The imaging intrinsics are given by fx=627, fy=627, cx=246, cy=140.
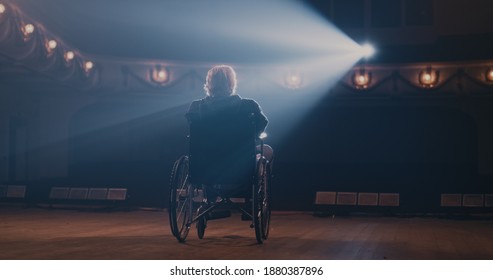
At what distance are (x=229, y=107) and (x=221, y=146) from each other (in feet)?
0.83

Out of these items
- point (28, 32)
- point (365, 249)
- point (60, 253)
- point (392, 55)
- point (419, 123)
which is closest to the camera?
point (60, 253)

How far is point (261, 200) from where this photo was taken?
155 inches

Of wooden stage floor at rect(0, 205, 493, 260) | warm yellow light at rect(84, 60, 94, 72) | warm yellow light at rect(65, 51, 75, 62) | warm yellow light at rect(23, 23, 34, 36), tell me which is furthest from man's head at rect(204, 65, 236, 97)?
warm yellow light at rect(84, 60, 94, 72)

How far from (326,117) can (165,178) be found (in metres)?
Answer: 5.15

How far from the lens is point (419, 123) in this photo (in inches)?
521

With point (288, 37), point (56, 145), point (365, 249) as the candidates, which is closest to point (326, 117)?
point (288, 37)

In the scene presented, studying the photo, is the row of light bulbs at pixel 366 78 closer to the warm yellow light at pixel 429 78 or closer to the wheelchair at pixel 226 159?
the warm yellow light at pixel 429 78

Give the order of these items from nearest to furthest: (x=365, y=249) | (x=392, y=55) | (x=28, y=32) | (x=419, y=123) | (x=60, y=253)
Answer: (x=60, y=253), (x=365, y=249), (x=28, y=32), (x=392, y=55), (x=419, y=123)

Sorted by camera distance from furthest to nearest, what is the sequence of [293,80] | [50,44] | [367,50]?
[367,50] → [293,80] → [50,44]

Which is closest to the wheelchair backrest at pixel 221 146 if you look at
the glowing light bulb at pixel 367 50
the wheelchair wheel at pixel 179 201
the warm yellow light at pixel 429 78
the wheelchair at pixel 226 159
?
the wheelchair at pixel 226 159

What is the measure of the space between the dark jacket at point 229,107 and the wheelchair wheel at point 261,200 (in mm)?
251

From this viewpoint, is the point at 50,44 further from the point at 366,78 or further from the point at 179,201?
the point at 366,78

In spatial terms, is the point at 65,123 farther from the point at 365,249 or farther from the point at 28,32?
the point at 365,249

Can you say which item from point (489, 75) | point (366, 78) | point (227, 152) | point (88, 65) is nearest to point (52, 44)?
point (88, 65)
